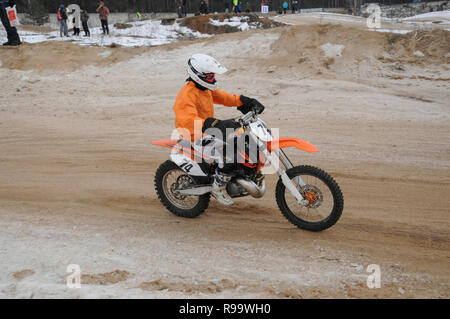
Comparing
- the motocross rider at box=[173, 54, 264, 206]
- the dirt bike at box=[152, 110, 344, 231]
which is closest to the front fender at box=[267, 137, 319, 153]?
the dirt bike at box=[152, 110, 344, 231]

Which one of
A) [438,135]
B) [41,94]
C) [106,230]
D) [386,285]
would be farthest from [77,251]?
[41,94]

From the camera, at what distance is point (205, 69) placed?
13.1ft

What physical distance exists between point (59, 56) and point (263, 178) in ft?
45.5

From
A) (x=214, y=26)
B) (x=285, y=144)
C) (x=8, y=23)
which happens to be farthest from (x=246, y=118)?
(x=214, y=26)

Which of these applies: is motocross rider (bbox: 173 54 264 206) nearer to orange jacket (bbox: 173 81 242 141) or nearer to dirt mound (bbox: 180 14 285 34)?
orange jacket (bbox: 173 81 242 141)

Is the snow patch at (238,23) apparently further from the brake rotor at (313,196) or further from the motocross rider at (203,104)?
the brake rotor at (313,196)

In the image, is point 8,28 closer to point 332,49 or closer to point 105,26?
point 105,26

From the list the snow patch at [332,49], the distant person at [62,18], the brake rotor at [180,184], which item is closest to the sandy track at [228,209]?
the brake rotor at [180,184]

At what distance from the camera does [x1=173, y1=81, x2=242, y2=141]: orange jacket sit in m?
4.00

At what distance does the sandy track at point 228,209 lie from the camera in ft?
10.5

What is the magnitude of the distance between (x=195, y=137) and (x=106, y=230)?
5.05 ft

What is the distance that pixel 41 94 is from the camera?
1216 centimetres

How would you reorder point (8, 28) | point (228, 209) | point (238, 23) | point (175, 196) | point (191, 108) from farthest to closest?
point (238, 23), point (8, 28), point (228, 209), point (175, 196), point (191, 108)
